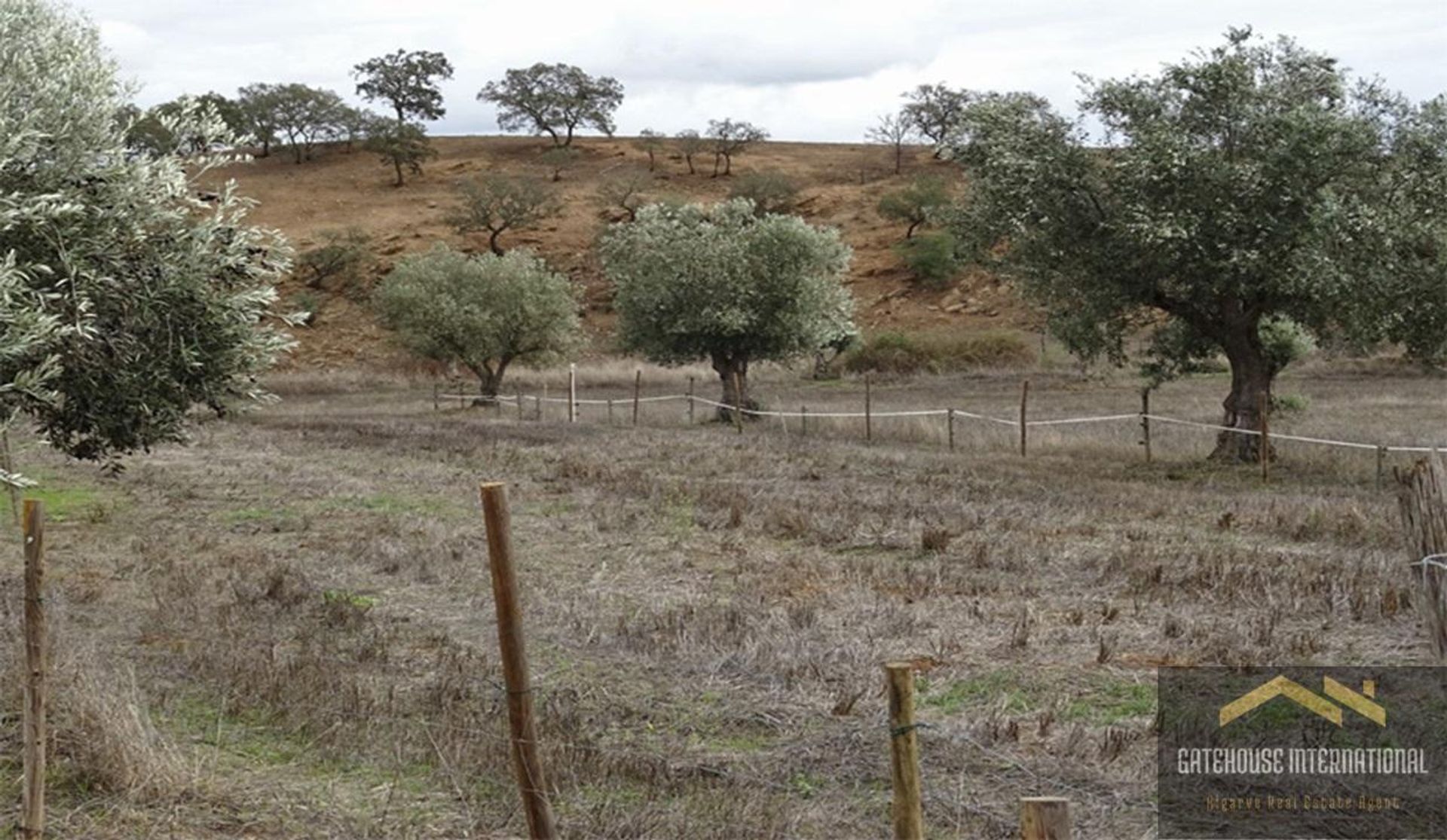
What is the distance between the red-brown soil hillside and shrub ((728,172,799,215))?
1356 mm

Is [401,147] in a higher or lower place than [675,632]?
higher

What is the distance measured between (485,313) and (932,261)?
38399mm

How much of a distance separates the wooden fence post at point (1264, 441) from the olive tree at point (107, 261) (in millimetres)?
16661

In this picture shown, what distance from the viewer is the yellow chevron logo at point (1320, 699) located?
8398 mm

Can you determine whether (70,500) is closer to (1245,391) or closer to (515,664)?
(515,664)

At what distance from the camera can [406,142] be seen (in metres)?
99.2

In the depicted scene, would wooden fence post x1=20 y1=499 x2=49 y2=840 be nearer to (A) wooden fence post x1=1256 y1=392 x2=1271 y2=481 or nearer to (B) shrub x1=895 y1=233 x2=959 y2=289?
(A) wooden fence post x1=1256 y1=392 x2=1271 y2=481

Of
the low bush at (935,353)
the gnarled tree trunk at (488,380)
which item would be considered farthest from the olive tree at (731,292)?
the low bush at (935,353)

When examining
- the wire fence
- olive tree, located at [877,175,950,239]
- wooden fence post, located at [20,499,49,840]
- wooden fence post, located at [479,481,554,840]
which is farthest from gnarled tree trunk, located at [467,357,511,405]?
wooden fence post, located at [479,481,554,840]

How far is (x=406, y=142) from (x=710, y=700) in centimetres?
9511

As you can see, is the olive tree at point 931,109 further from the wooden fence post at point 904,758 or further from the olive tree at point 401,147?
the wooden fence post at point 904,758

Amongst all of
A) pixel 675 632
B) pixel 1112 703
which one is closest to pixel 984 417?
pixel 675 632

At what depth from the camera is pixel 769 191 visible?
294 feet

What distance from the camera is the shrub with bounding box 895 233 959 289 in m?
80.2
